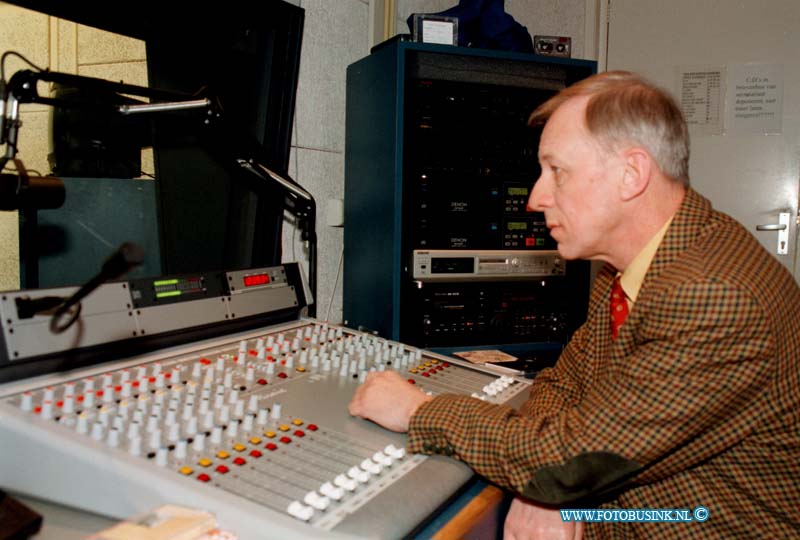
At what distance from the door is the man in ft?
6.43

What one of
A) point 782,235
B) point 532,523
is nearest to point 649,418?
point 532,523

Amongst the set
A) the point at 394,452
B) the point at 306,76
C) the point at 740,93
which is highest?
the point at 740,93

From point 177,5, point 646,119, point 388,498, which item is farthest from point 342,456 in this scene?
point 177,5

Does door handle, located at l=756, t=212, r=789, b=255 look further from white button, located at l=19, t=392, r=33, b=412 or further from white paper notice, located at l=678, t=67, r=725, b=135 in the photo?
white button, located at l=19, t=392, r=33, b=412

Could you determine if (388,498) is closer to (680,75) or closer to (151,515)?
(151,515)

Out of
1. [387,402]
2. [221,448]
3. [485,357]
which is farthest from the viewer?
[485,357]

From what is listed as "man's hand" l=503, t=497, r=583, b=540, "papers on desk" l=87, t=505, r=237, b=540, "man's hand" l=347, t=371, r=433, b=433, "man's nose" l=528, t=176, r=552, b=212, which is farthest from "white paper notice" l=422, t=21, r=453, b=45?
"papers on desk" l=87, t=505, r=237, b=540

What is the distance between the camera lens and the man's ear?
1023 mm

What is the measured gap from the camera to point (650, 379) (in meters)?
0.84

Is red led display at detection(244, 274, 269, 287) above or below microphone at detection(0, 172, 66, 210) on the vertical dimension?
below

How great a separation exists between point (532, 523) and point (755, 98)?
8.08 feet

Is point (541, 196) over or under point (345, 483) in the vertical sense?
over

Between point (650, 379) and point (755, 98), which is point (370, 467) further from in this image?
point (755, 98)

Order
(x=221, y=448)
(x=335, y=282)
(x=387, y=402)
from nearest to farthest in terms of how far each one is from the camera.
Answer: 1. (x=221, y=448)
2. (x=387, y=402)
3. (x=335, y=282)
